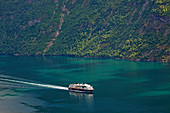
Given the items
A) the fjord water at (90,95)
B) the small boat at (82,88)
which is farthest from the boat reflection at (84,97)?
the small boat at (82,88)

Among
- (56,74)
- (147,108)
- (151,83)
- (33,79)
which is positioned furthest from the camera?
(56,74)

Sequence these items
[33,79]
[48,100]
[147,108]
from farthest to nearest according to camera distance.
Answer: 1. [33,79]
2. [48,100]
3. [147,108]

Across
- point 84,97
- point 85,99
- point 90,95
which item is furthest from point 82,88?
point 85,99

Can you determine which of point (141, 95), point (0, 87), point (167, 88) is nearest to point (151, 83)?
point (167, 88)

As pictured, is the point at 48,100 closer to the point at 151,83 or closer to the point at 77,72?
the point at 151,83

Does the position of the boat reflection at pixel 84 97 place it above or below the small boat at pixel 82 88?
below

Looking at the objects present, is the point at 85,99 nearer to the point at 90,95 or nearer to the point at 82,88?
the point at 90,95

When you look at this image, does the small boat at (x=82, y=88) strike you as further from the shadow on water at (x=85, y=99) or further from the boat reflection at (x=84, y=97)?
the shadow on water at (x=85, y=99)

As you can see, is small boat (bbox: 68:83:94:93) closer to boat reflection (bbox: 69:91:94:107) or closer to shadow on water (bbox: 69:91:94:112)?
boat reflection (bbox: 69:91:94:107)
